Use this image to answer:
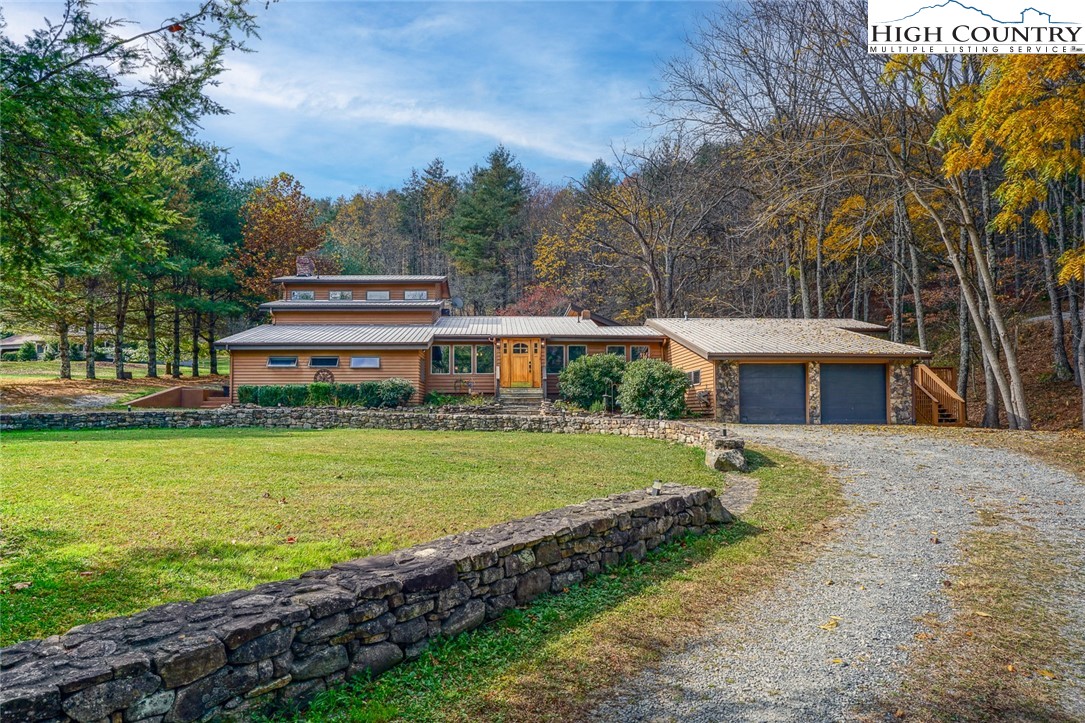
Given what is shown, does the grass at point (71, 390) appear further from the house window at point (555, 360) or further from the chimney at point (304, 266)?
the house window at point (555, 360)

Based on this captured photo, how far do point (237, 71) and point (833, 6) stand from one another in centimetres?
1759

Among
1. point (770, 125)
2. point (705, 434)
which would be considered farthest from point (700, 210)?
point (705, 434)

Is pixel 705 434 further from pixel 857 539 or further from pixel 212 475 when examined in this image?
pixel 212 475

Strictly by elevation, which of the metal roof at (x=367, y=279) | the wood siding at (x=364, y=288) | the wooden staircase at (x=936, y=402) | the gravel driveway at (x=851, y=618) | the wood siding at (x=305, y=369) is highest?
the metal roof at (x=367, y=279)

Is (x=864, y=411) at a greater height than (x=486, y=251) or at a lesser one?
lesser

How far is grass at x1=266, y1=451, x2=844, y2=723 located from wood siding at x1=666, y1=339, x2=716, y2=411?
39.4ft

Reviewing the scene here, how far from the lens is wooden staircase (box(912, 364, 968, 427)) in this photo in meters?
18.8

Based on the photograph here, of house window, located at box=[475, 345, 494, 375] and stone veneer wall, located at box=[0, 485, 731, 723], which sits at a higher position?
house window, located at box=[475, 345, 494, 375]

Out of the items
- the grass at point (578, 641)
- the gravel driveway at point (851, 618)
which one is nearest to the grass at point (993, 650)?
the gravel driveway at point (851, 618)

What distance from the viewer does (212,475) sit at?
938cm

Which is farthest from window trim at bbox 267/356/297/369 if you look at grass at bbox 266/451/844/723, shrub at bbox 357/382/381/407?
grass at bbox 266/451/844/723

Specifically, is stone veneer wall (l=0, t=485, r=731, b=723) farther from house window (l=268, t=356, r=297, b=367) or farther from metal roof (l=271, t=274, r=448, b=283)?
metal roof (l=271, t=274, r=448, b=283)

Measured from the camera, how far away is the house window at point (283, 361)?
22359mm

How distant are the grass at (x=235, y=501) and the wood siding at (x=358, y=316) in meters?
12.8
